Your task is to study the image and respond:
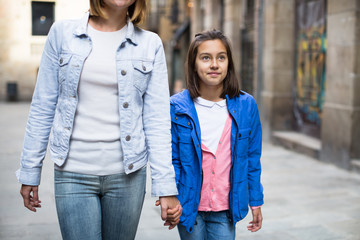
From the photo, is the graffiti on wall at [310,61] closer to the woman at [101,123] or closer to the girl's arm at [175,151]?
the girl's arm at [175,151]

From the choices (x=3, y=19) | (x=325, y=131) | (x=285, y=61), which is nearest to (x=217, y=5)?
(x=285, y=61)

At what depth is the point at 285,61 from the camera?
10.8 m

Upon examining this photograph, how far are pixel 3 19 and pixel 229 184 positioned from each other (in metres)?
3.01

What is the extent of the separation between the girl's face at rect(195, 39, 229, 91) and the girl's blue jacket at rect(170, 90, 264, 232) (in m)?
0.14

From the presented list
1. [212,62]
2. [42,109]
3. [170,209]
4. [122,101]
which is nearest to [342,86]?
[212,62]

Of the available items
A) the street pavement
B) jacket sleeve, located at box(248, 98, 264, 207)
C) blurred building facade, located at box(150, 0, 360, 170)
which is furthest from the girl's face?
blurred building facade, located at box(150, 0, 360, 170)

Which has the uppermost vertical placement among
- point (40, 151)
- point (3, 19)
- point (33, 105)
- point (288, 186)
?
point (3, 19)

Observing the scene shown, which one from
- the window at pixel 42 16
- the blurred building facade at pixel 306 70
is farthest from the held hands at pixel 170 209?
the blurred building facade at pixel 306 70

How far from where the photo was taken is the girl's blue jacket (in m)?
2.66

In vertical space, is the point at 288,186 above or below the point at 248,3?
below

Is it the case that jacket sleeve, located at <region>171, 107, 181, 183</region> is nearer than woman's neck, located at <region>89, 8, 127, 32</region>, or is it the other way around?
woman's neck, located at <region>89, 8, 127, 32</region>

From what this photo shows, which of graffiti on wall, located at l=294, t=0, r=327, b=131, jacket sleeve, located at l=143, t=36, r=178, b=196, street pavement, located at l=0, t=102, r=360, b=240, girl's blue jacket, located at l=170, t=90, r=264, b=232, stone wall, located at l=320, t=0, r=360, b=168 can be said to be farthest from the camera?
graffiti on wall, located at l=294, t=0, r=327, b=131

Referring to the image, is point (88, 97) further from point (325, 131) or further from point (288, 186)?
point (325, 131)

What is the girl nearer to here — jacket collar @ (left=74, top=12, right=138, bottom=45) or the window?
jacket collar @ (left=74, top=12, right=138, bottom=45)
